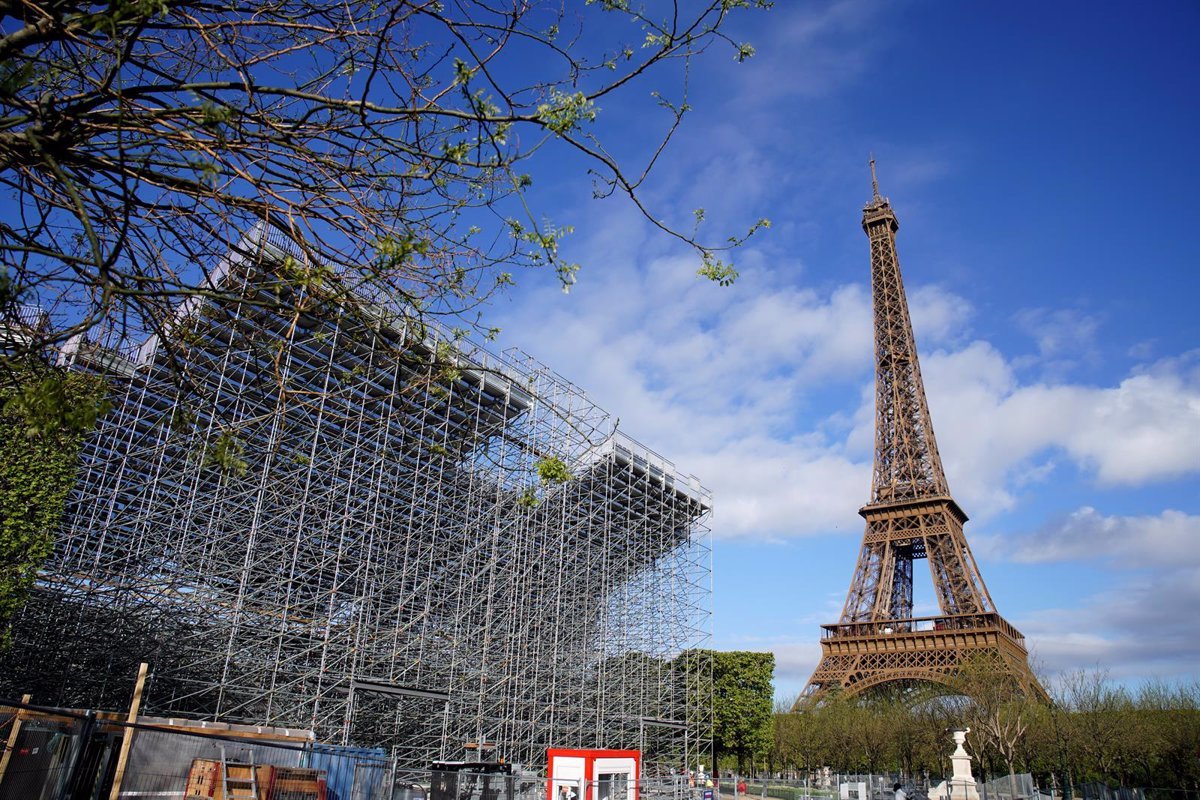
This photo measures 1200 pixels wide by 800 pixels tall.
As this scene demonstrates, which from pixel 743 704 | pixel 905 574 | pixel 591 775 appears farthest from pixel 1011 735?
pixel 591 775

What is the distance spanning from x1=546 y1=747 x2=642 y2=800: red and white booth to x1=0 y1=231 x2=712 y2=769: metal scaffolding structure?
15.9 feet

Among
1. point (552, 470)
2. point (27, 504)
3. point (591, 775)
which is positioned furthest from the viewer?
point (27, 504)

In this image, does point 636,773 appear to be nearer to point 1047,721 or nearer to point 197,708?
point 197,708

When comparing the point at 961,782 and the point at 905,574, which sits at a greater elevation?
the point at 905,574

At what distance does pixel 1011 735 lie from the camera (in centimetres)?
3144

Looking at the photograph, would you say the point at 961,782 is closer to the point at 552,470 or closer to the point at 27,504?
the point at 552,470

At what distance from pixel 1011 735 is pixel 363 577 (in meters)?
27.1

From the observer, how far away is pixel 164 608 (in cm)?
1817

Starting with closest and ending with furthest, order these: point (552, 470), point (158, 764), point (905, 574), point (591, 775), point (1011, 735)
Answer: point (552, 470) → point (158, 764) → point (591, 775) → point (1011, 735) → point (905, 574)

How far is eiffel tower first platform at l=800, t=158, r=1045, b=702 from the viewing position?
4006cm

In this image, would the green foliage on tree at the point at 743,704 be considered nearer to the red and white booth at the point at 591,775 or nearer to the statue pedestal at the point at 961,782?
the statue pedestal at the point at 961,782

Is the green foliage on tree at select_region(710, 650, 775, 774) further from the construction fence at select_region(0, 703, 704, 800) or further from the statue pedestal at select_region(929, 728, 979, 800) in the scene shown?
the construction fence at select_region(0, 703, 704, 800)

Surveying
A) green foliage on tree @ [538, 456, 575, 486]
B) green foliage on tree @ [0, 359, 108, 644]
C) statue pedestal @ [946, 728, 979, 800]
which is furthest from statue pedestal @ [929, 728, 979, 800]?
green foliage on tree @ [0, 359, 108, 644]

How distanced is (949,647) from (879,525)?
814 centimetres
